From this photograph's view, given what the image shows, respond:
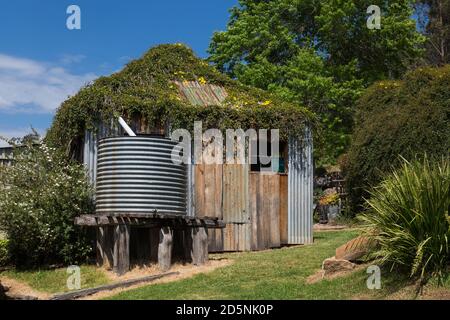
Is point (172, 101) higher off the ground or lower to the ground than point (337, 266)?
higher

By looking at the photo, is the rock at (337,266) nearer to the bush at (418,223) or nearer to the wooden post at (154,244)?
the bush at (418,223)

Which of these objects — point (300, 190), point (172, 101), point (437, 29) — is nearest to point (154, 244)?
point (172, 101)

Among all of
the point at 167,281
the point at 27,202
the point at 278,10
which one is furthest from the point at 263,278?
the point at 278,10

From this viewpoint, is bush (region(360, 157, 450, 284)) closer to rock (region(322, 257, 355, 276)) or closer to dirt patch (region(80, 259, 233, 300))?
rock (region(322, 257, 355, 276))

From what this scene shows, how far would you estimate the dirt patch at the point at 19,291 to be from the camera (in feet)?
38.5

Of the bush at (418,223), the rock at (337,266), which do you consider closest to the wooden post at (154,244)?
the rock at (337,266)

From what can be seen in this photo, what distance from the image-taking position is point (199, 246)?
1347 cm

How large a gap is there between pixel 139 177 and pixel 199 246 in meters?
1.96

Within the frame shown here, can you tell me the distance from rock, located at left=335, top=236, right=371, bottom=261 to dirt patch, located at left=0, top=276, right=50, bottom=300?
17.5 feet

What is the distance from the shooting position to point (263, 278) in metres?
11.4

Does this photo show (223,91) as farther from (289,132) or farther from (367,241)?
(367,241)

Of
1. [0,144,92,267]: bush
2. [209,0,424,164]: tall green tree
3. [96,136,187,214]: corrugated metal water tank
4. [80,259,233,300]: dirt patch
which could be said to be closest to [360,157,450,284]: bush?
[80,259,233,300]: dirt patch

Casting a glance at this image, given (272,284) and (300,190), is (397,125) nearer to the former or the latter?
(300,190)

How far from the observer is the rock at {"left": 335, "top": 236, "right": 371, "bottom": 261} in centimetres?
1092
